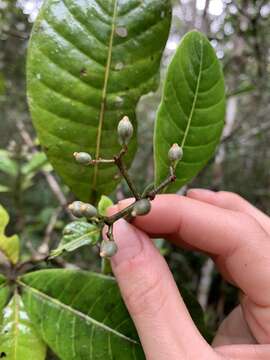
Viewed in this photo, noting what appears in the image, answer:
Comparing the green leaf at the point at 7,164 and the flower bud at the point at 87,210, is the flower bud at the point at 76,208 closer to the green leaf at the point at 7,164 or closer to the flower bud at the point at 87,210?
the flower bud at the point at 87,210

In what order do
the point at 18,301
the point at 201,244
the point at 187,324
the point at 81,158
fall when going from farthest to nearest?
the point at 201,244
the point at 18,301
the point at 187,324
the point at 81,158

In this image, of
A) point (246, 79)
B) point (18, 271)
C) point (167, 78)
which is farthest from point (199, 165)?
point (246, 79)

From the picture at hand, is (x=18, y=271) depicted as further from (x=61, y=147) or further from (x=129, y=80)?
(x=129, y=80)

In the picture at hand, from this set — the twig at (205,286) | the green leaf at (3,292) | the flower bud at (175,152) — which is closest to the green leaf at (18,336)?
the green leaf at (3,292)

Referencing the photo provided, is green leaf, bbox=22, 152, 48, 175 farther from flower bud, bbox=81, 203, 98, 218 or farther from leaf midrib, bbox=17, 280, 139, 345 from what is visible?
flower bud, bbox=81, 203, 98, 218

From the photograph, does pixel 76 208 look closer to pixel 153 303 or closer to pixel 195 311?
pixel 153 303
